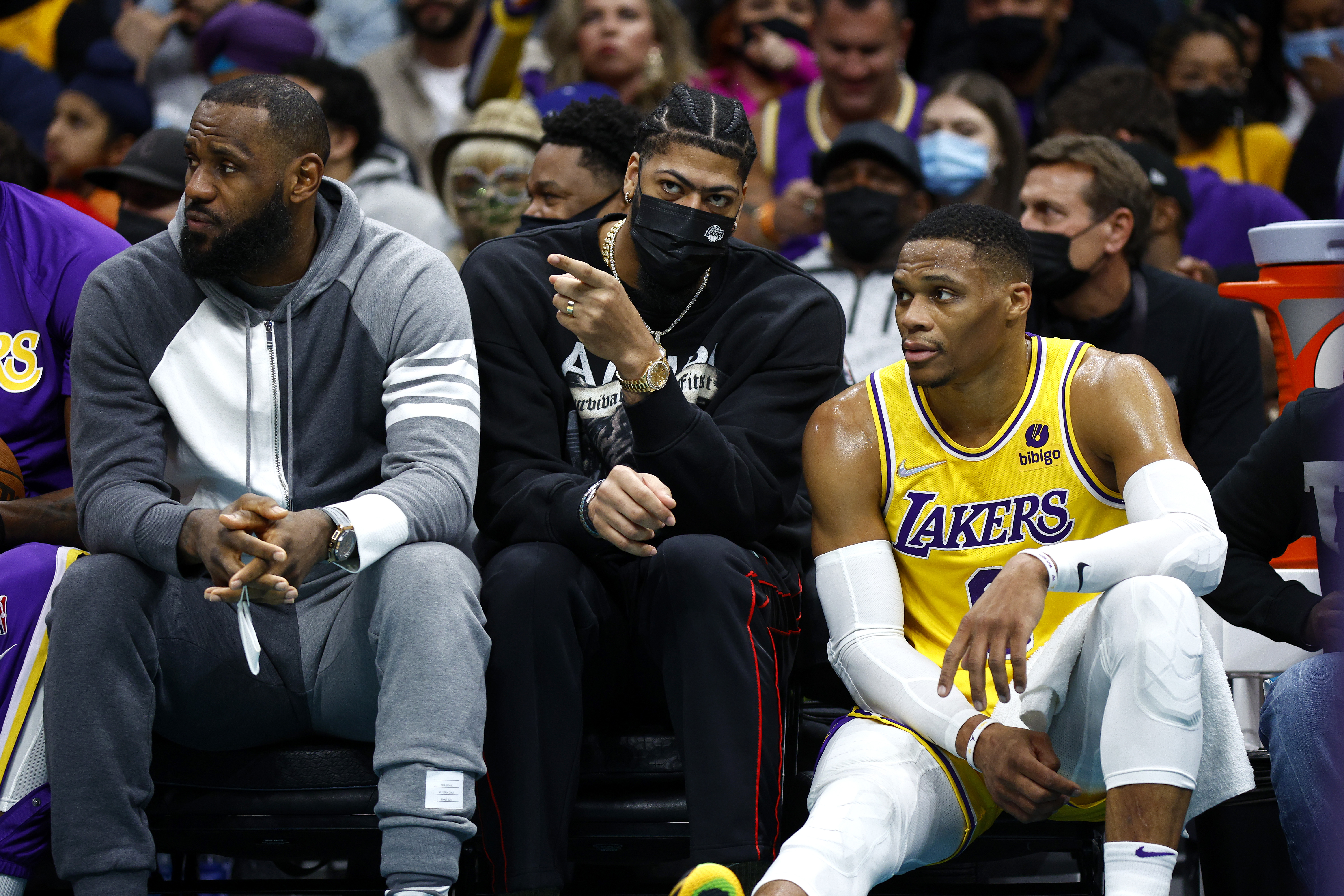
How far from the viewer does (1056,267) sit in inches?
177

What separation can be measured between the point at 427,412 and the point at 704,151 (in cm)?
82

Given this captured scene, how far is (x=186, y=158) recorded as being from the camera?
4.53 meters

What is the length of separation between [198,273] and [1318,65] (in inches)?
204

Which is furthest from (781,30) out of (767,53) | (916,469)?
A: (916,469)

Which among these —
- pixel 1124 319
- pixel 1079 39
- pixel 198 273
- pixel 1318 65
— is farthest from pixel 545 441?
pixel 1318 65

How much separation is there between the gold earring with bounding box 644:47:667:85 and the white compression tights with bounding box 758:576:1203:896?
365 centimetres

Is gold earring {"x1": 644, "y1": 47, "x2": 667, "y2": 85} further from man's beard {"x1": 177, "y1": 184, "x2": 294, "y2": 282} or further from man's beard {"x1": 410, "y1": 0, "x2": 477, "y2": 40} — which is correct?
man's beard {"x1": 177, "y1": 184, "x2": 294, "y2": 282}

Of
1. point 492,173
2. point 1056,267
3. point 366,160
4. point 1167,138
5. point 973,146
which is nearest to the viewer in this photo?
point 1056,267

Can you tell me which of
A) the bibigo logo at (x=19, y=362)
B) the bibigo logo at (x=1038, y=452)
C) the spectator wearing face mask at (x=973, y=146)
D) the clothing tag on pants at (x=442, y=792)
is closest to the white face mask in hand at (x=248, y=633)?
the clothing tag on pants at (x=442, y=792)

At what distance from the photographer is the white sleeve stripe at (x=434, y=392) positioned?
299cm

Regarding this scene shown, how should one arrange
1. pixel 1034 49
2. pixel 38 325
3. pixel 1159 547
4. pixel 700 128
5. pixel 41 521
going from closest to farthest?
pixel 1159 547 < pixel 41 521 < pixel 700 128 < pixel 38 325 < pixel 1034 49

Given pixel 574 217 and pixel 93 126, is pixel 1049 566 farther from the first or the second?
pixel 93 126

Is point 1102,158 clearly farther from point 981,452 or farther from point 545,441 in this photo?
point 545,441

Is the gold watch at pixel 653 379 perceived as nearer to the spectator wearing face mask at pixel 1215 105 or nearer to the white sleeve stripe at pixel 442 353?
the white sleeve stripe at pixel 442 353
